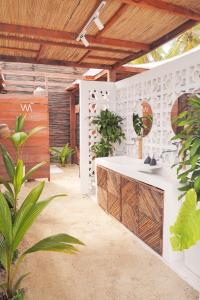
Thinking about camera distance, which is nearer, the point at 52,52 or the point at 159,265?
the point at 159,265

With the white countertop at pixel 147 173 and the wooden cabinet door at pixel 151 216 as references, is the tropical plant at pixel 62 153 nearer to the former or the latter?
the white countertop at pixel 147 173

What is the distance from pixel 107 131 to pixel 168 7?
2.16 m

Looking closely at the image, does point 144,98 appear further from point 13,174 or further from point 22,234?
point 22,234

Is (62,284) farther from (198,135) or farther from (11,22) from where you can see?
(11,22)

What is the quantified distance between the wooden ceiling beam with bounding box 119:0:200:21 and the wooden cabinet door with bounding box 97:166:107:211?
6.91 feet

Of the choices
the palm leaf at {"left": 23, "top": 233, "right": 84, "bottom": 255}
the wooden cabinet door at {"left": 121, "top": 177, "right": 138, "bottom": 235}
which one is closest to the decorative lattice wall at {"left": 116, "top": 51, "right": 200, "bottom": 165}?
the wooden cabinet door at {"left": 121, "top": 177, "right": 138, "bottom": 235}

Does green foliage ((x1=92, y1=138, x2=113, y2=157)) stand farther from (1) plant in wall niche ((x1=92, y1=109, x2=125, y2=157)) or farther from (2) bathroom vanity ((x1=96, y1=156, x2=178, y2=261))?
(2) bathroom vanity ((x1=96, y1=156, x2=178, y2=261))

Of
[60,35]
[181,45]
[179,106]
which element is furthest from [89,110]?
[181,45]

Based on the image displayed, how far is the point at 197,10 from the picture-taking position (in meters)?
2.12

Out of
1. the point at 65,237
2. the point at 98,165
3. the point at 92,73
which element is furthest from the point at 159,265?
the point at 92,73

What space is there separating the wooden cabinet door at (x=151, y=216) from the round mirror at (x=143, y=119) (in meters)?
1.11

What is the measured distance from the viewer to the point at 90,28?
2.61 meters

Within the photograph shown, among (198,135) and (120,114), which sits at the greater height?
(120,114)

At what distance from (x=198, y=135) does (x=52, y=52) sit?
2.66 m
